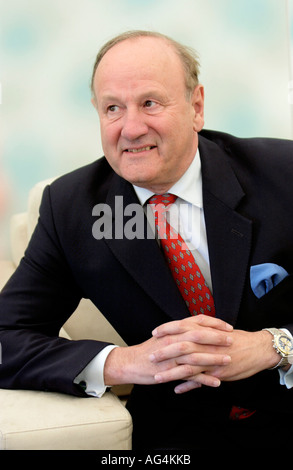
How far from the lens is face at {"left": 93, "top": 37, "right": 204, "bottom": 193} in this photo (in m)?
1.44

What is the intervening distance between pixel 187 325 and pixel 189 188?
375 millimetres

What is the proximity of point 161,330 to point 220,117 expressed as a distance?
1.38 metres

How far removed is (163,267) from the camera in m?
1.45

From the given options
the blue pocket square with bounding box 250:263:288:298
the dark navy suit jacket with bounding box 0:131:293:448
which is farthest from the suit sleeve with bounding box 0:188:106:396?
the blue pocket square with bounding box 250:263:288:298

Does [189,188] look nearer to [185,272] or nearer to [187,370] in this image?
[185,272]

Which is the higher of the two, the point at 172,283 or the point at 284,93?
the point at 284,93

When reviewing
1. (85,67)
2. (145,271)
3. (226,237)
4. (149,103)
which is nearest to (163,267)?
(145,271)

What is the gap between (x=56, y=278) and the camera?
1560 mm

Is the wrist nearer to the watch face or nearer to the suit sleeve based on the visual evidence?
the watch face

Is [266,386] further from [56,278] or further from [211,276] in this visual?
[56,278]

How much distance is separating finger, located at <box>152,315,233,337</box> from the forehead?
56 centimetres
